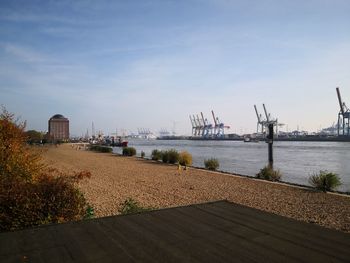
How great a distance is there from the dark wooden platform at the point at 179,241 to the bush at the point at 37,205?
46.3 inches

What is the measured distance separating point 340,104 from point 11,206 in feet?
378

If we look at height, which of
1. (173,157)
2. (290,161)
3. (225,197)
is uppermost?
(173,157)

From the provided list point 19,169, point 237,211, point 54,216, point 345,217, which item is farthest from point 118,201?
point 345,217

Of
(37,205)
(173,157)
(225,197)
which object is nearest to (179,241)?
(37,205)

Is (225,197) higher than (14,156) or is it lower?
lower

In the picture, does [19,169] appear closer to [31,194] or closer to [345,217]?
[31,194]

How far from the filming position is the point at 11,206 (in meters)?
4.59

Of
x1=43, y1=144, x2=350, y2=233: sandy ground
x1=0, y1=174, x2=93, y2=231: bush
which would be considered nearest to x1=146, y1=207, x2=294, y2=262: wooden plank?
x1=0, y1=174, x2=93, y2=231: bush

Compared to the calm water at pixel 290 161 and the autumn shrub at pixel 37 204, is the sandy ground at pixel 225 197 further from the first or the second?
the calm water at pixel 290 161

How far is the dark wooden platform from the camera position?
272 centimetres

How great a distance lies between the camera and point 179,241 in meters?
3.12

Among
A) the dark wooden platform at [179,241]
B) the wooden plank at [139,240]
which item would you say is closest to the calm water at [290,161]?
the dark wooden platform at [179,241]

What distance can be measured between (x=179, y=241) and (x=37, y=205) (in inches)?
99.0

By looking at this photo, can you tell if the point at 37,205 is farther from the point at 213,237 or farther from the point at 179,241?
the point at 213,237
